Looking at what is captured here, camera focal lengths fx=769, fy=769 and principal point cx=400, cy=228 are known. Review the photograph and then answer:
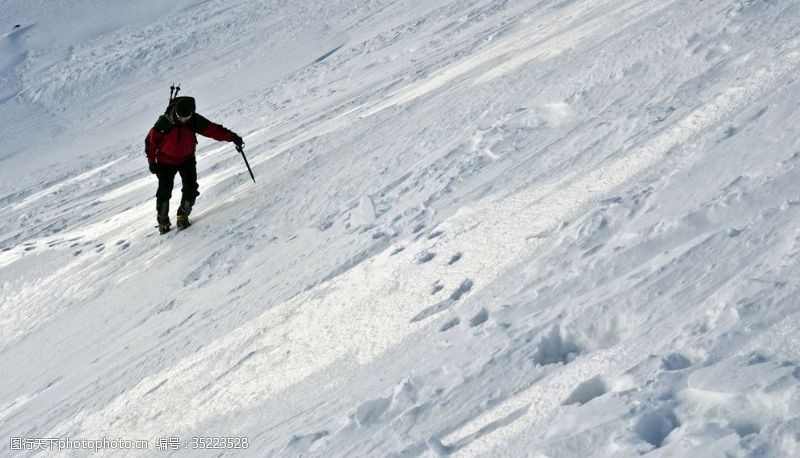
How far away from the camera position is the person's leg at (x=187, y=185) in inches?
285

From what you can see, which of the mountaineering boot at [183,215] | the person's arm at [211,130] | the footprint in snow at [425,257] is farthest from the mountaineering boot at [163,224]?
the footprint in snow at [425,257]

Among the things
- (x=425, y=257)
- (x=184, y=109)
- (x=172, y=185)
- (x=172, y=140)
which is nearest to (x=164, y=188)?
(x=172, y=185)

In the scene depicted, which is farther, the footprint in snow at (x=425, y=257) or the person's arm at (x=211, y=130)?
the person's arm at (x=211, y=130)

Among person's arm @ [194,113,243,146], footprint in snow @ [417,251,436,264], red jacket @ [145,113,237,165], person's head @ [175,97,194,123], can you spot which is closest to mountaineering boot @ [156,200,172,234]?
red jacket @ [145,113,237,165]

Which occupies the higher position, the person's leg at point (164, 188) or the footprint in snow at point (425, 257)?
the person's leg at point (164, 188)

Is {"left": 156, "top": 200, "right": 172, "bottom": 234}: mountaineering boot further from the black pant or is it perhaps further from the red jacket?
the red jacket

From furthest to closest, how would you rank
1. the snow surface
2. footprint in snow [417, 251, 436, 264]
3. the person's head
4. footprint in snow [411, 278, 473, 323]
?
the person's head → footprint in snow [417, 251, 436, 264] → footprint in snow [411, 278, 473, 323] → the snow surface

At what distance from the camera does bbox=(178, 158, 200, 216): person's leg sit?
725 cm

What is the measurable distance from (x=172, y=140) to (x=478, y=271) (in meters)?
4.05

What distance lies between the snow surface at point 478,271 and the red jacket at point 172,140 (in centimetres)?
69

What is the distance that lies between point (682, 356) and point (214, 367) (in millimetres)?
2617

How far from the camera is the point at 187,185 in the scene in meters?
7.25

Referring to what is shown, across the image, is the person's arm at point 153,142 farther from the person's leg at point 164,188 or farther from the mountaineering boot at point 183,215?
the mountaineering boot at point 183,215

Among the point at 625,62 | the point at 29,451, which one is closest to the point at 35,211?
the point at 29,451
